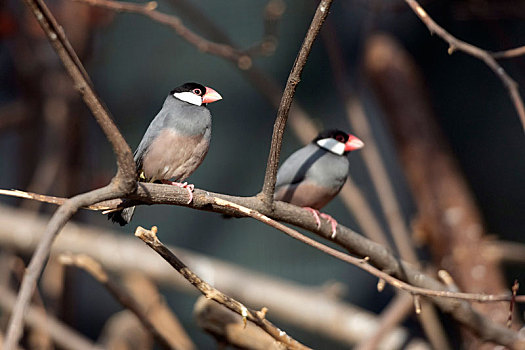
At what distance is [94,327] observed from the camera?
3.22 m

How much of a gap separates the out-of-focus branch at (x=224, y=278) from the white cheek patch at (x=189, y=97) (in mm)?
1192

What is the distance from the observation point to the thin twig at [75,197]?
0.63m

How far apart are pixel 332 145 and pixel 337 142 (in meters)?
0.02

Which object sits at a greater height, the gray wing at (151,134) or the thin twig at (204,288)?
the gray wing at (151,134)

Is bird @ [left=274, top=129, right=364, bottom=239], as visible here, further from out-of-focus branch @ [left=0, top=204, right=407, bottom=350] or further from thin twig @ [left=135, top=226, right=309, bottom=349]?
→ out-of-focus branch @ [left=0, top=204, right=407, bottom=350]

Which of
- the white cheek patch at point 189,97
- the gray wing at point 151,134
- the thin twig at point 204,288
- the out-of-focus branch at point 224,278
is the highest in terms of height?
the white cheek patch at point 189,97

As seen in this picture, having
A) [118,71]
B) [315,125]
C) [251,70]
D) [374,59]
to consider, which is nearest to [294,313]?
[315,125]

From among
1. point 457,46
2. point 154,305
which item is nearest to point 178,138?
point 457,46

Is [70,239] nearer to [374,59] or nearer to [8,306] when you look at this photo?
[8,306]

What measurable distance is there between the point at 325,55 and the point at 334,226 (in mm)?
1995

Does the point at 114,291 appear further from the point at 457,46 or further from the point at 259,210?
the point at 457,46

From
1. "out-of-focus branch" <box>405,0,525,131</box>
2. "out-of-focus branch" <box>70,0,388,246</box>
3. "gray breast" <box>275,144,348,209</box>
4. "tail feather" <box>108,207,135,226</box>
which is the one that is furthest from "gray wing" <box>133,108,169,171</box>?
"out-of-focus branch" <box>70,0,388,246</box>

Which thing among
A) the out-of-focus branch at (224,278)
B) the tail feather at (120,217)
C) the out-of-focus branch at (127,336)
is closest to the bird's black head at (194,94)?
the tail feather at (120,217)

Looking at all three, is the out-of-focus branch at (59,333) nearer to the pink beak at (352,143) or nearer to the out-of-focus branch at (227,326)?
the out-of-focus branch at (227,326)
